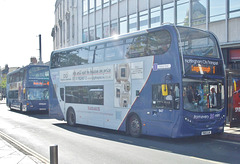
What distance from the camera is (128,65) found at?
508 inches

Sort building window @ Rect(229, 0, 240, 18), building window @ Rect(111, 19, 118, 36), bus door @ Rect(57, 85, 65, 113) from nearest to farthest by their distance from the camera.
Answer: bus door @ Rect(57, 85, 65, 113) < building window @ Rect(229, 0, 240, 18) < building window @ Rect(111, 19, 118, 36)

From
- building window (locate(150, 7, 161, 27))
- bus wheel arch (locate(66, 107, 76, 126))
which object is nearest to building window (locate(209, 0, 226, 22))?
building window (locate(150, 7, 161, 27))

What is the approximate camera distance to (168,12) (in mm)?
24359

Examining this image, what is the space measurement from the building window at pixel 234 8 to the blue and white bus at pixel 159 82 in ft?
29.4

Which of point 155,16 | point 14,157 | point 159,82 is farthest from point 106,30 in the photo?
point 14,157

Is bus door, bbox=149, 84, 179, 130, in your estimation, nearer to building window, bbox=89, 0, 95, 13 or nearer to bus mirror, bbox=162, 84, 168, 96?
bus mirror, bbox=162, 84, 168, 96

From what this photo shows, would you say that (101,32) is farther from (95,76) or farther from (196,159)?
(196,159)

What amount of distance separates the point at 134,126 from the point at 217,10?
11.9 meters

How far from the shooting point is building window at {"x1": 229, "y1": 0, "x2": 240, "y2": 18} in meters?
19.6

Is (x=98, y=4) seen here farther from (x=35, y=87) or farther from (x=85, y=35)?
(x=35, y=87)

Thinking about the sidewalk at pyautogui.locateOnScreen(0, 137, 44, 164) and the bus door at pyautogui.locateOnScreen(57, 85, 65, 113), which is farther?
the bus door at pyautogui.locateOnScreen(57, 85, 65, 113)

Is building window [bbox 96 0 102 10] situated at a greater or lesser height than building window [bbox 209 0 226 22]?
greater

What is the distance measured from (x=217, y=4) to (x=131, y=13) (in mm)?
9526

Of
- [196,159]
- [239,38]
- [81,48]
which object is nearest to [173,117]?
[196,159]
